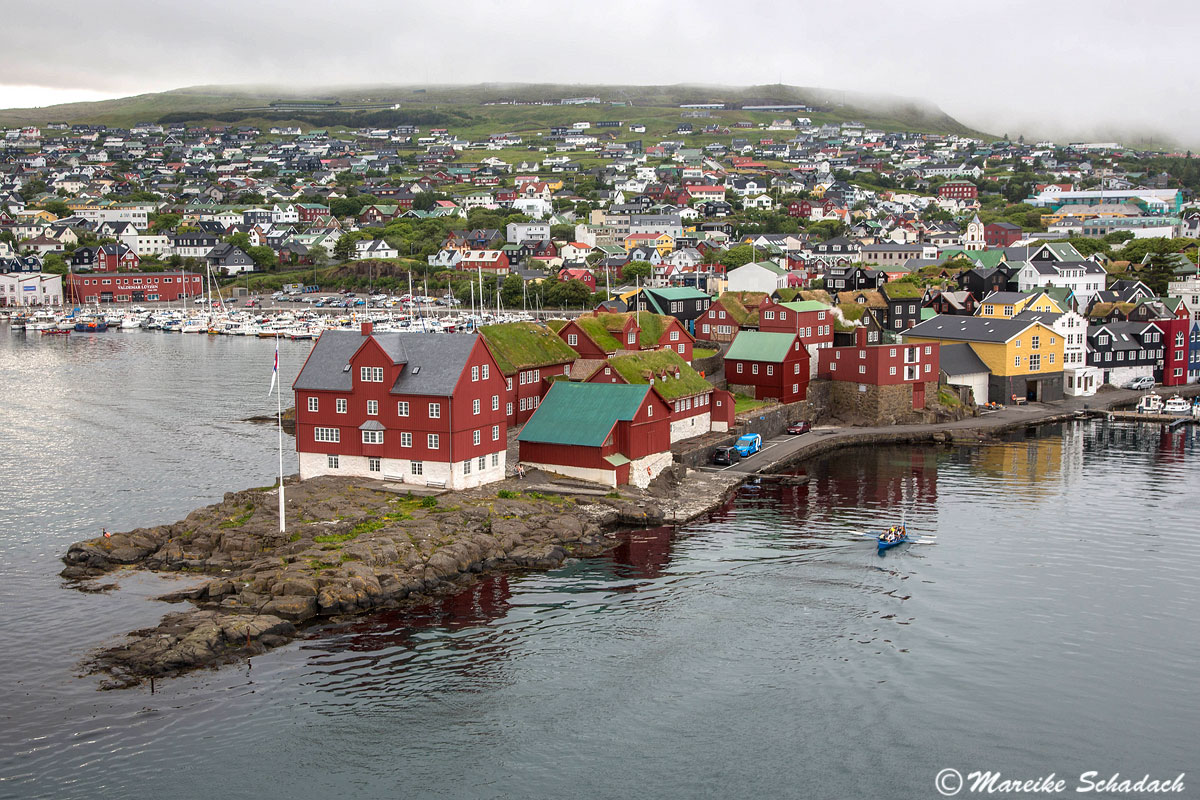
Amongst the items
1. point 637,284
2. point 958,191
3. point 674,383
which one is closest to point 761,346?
point 674,383

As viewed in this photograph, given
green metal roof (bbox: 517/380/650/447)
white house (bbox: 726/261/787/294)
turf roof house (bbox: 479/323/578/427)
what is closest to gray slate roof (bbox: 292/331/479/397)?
green metal roof (bbox: 517/380/650/447)

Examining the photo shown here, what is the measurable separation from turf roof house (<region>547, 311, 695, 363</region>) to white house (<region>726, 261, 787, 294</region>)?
100ft

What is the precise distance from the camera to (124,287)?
382ft

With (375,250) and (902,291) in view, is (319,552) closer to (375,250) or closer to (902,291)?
(902,291)

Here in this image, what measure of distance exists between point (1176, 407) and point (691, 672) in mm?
42772

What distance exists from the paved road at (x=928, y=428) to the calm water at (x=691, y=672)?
5936 millimetres

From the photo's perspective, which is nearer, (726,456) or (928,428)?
(726,456)

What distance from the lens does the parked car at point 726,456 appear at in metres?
43.0

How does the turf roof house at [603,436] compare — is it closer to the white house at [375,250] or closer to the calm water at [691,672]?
the calm water at [691,672]

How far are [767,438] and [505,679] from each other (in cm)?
2686

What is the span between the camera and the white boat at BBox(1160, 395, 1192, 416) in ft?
183

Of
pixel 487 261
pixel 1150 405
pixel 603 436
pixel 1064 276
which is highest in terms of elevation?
pixel 487 261

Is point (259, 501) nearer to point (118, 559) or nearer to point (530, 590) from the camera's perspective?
point (118, 559)

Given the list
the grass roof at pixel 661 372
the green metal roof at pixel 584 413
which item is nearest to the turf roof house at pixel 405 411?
the green metal roof at pixel 584 413
